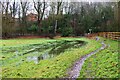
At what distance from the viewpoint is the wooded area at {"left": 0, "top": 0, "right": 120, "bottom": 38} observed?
12.8ft

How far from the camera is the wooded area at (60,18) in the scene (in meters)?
3.89

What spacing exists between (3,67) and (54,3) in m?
2.96

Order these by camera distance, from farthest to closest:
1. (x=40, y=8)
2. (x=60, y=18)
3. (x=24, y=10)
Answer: (x=24, y=10) < (x=40, y=8) < (x=60, y=18)

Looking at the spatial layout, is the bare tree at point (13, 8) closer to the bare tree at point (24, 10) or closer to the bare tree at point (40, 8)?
the bare tree at point (24, 10)

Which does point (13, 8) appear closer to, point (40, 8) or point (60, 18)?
point (40, 8)

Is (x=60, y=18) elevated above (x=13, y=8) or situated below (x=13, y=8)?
below

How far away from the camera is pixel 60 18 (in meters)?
5.53

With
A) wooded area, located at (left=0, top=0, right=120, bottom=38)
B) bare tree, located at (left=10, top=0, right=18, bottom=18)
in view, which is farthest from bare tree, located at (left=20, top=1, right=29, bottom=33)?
bare tree, located at (left=10, top=0, right=18, bottom=18)

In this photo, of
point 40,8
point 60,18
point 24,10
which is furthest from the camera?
point 24,10

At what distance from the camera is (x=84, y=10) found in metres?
4.03

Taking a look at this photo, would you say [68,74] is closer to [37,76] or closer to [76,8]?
[37,76]

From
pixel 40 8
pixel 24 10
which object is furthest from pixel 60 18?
pixel 24 10

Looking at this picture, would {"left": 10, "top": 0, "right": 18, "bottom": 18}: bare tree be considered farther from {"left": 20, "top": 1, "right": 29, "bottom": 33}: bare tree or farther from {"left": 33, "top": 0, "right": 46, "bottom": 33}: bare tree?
{"left": 33, "top": 0, "right": 46, "bottom": 33}: bare tree

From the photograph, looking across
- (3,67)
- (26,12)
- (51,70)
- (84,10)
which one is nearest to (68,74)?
(51,70)
